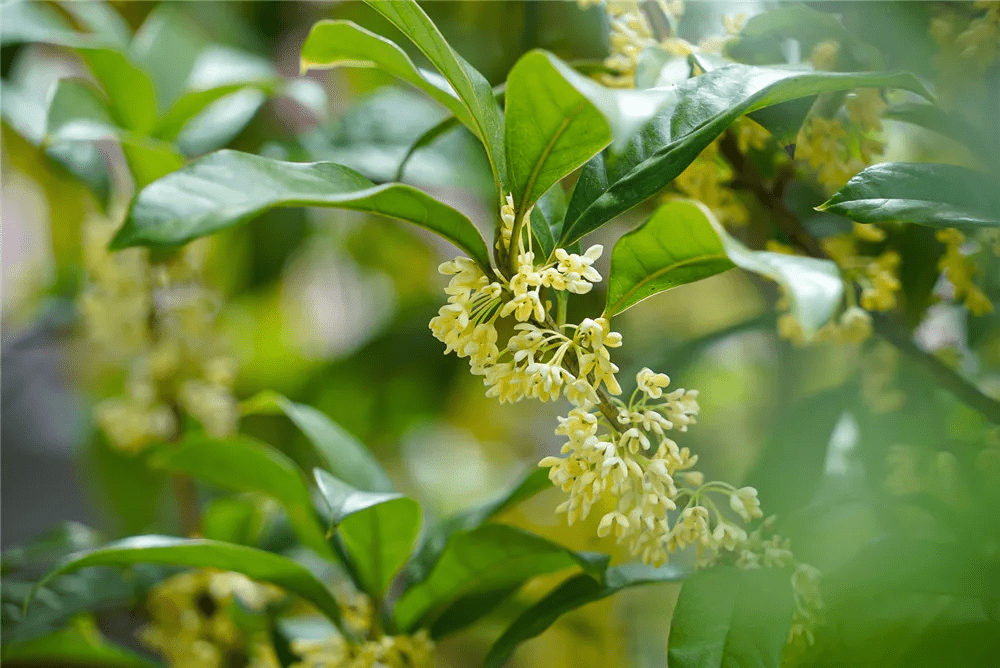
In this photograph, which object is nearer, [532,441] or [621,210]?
[621,210]

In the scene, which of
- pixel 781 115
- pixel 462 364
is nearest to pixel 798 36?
pixel 781 115

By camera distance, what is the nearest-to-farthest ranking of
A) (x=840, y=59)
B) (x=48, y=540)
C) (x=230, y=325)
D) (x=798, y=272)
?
(x=798, y=272)
(x=840, y=59)
(x=48, y=540)
(x=230, y=325)

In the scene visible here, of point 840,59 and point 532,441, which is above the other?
point 840,59

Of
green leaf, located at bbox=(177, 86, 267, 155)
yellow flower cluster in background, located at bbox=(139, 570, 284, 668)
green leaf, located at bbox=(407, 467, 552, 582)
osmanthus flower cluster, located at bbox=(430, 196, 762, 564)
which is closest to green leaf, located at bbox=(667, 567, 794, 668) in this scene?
osmanthus flower cluster, located at bbox=(430, 196, 762, 564)

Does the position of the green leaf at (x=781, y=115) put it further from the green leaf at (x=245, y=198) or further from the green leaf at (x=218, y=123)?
the green leaf at (x=218, y=123)

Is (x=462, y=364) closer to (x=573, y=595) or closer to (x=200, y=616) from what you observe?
(x=200, y=616)

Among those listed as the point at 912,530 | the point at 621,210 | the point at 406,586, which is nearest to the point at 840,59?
the point at 621,210

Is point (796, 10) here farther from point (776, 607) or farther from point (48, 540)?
point (48, 540)
